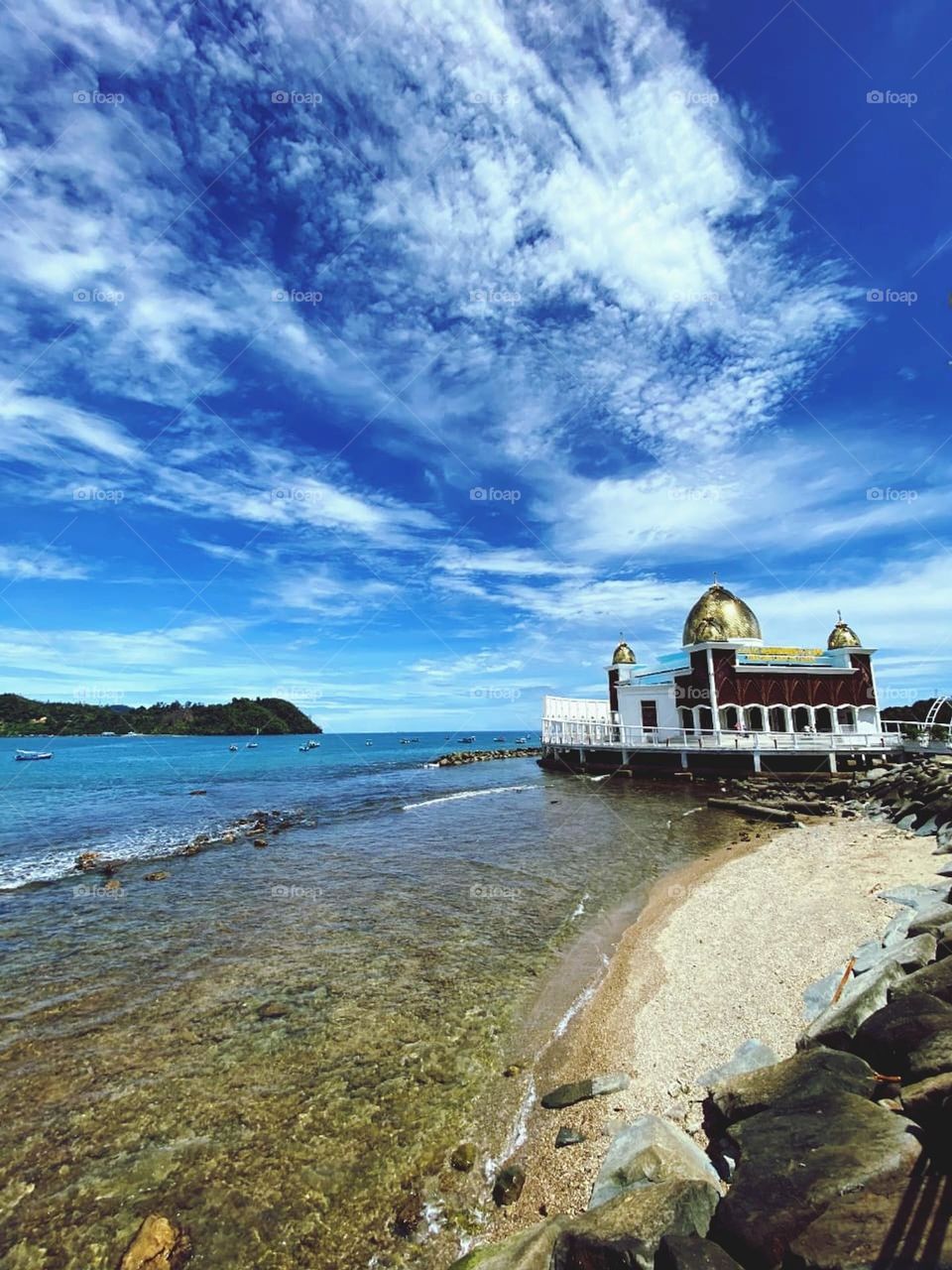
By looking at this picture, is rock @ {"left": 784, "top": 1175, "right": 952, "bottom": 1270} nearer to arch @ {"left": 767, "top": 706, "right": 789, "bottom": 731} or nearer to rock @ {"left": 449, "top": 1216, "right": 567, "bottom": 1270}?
rock @ {"left": 449, "top": 1216, "right": 567, "bottom": 1270}

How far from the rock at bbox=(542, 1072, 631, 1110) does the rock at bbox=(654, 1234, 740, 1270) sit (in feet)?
11.0

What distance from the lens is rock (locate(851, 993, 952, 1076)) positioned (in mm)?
5285

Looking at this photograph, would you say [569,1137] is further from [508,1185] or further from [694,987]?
[694,987]

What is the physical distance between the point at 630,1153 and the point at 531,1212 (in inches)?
43.6

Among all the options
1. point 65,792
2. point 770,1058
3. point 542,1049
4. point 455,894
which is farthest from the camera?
point 65,792

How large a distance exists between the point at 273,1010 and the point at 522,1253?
6.41 metres

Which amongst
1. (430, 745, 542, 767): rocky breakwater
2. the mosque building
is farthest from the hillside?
the mosque building

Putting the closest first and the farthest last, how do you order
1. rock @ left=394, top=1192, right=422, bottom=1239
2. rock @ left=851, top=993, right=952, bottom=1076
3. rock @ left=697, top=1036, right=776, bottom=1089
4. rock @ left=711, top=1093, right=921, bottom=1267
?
rock @ left=711, top=1093, right=921, bottom=1267 → rock @ left=851, top=993, right=952, bottom=1076 → rock @ left=394, top=1192, right=422, bottom=1239 → rock @ left=697, top=1036, right=776, bottom=1089

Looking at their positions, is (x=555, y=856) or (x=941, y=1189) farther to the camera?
(x=555, y=856)

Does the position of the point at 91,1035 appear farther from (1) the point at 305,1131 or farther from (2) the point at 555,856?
(2) the point at 555,856

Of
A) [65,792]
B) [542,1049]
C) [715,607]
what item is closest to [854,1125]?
[542,1049]

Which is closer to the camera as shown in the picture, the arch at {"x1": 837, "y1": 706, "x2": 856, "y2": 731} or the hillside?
the arch at {"x1": 837, "y1": 706, "x2": 856, "y2": 731}

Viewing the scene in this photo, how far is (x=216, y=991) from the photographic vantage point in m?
10.4

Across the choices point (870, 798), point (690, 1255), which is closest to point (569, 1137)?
point (690, 1255)
